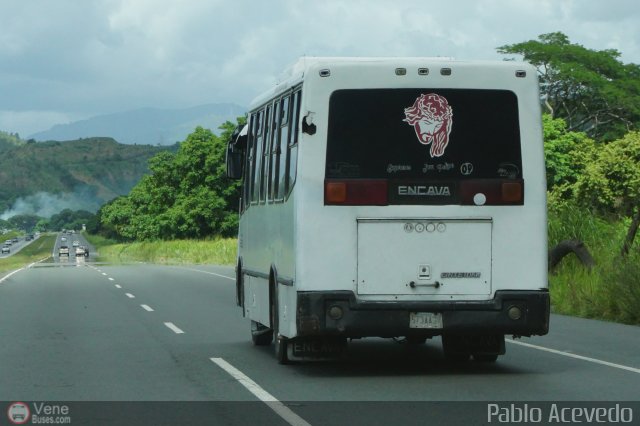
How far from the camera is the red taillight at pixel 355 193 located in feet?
38.7

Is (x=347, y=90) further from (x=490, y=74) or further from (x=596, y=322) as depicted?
(x=596, y=322)

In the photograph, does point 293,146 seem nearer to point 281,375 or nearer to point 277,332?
point 277,332

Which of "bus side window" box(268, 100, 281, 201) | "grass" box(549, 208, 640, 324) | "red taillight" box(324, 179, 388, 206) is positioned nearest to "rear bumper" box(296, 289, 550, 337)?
"red taillight" box(324, 179, 388, 206)

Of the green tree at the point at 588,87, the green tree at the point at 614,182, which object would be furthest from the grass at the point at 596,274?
the green tree at the point at 588,87

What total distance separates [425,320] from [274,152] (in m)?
2.87

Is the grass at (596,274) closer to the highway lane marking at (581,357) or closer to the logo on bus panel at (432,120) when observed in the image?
the highway lane marking at (581,357)

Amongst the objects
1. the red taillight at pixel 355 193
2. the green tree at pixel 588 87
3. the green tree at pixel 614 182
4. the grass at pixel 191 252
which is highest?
the green tree at pixel 588 87

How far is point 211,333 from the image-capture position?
58.1 ft

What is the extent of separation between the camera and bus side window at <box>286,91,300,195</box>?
12.1 meters

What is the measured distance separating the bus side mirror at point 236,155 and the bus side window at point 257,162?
2.65 ft

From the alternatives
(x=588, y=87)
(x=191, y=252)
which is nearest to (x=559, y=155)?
(x=588, y=87)

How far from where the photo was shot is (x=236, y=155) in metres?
16.1

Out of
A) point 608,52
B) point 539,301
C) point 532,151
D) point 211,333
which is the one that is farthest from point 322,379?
point 608,52
